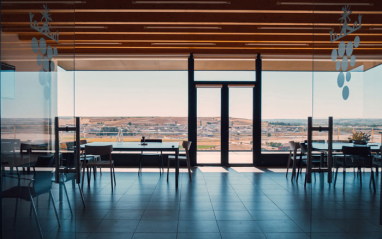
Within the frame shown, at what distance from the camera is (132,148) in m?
5.07

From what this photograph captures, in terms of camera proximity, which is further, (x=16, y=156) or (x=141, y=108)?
(x=141, y=108)

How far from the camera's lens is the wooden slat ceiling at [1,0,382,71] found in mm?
2361

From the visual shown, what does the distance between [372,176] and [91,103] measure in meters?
7.22

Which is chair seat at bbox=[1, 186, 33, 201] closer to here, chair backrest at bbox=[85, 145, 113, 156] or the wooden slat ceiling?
the wooden slat ceiling

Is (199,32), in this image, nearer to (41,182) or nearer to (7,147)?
(41,182)

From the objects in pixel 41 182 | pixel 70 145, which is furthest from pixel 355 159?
pixel 41 182

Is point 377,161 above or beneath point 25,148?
beneath

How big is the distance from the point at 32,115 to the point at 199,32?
453 centimetres

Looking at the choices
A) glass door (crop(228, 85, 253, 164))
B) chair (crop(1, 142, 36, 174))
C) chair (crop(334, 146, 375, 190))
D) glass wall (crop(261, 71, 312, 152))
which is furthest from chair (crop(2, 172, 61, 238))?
glass wall (crop(261, 71, 312, 152))

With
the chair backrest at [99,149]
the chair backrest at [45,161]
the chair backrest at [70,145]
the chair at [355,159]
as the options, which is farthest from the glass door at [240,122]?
the chair backrest at [45,161]

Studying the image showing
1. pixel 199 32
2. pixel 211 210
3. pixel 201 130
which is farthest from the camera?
pixel 201 130

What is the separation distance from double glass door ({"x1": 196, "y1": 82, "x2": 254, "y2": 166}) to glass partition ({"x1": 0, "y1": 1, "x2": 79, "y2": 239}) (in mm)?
5478

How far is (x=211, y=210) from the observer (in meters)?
3.81
